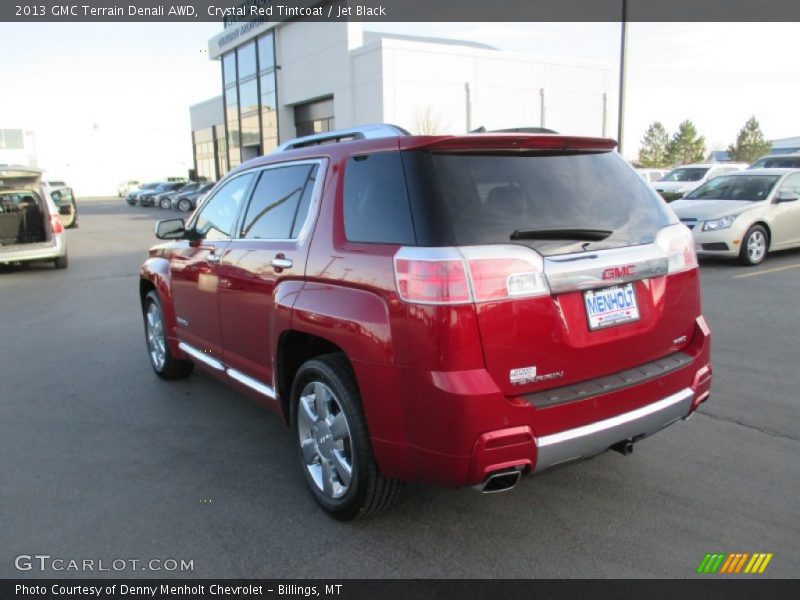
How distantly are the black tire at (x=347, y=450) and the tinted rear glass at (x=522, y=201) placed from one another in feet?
2.81

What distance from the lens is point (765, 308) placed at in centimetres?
788

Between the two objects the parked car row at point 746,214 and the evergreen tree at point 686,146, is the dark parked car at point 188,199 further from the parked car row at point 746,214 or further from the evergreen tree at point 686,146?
the evergreen tree at point 686,146

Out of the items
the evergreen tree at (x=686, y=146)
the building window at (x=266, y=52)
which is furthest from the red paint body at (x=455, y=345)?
the evergreen tree at (x=686, y=146)

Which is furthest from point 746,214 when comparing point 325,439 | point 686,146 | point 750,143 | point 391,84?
point 750,143

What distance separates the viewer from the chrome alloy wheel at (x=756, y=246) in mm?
11031

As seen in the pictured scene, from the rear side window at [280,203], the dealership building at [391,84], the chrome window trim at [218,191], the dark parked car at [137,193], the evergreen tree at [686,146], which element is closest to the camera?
the rear side window at [280,203]

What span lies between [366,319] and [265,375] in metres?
1.29

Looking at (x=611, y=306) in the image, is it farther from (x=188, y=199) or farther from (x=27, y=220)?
(x=188, y=199)

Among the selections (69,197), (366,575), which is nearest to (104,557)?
(366,575)

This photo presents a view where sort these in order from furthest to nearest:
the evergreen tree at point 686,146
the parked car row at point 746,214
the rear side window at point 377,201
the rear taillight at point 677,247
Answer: the evergreen tree at point 686,146
the parked car row at point 746,214
the rear taillight at point 677,247
the rear side window at point 377,201

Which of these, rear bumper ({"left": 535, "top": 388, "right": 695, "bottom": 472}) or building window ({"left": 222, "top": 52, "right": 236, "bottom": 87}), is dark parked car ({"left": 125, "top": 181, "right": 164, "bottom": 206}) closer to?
building window ({"left": 222, "top": 52, "right": 236, "bottom": 87})

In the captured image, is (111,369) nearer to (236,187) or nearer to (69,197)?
(236,187)

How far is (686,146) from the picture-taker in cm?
8394
